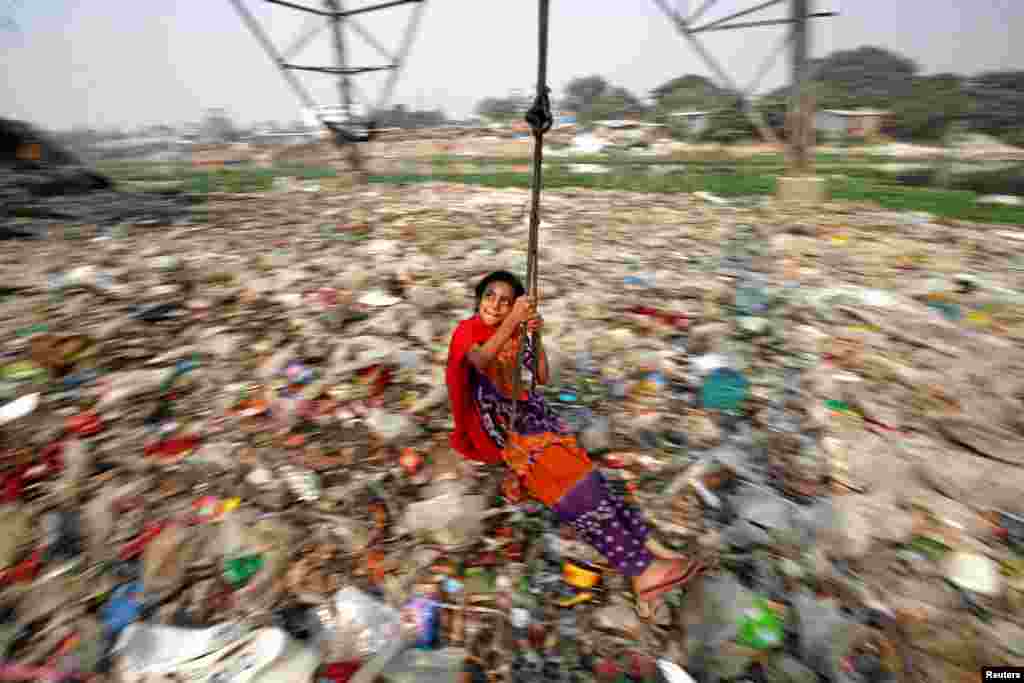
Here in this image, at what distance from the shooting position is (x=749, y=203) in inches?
221

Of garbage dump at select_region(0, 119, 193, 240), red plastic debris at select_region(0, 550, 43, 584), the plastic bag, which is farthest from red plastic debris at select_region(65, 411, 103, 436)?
garbage dump at select_region(0, 119, 193, 240)

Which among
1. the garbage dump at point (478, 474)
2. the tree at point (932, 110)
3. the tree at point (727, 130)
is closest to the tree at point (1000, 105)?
the tree at point (932, 110)

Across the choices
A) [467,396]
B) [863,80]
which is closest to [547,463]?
[467,396]

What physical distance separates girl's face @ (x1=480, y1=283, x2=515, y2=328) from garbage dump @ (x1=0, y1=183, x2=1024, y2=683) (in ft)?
1.87

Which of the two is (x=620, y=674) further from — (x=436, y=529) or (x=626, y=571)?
(x=436, y=529)

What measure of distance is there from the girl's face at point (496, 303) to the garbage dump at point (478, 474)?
0.57 meters

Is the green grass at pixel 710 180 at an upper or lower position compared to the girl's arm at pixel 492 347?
upper

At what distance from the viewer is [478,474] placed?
1.95 m

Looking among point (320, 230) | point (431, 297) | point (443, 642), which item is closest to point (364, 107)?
point (320, 230)

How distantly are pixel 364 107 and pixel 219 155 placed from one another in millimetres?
8165

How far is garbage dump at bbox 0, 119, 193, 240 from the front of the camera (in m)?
4.60

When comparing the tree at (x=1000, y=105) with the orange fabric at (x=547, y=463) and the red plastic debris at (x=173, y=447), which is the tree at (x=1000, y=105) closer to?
the orange fabric at (x=547, y=463)

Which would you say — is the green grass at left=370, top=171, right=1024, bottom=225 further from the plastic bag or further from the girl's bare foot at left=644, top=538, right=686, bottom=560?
the plastic bag

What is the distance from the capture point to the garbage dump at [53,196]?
15.1 feet
